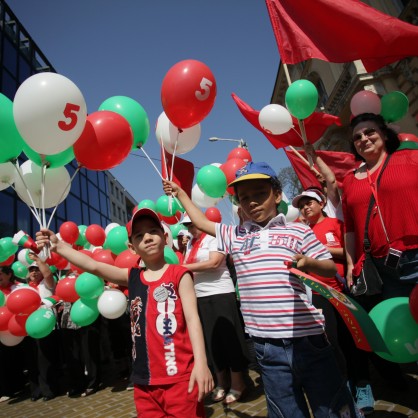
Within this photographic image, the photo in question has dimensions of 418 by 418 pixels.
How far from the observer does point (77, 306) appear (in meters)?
4.03

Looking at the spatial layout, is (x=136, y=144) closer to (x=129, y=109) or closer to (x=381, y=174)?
(x=129, y=109)

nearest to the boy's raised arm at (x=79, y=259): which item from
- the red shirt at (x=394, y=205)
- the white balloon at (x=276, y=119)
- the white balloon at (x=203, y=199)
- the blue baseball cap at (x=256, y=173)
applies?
the blue baseball cap at (x=256, y=173)

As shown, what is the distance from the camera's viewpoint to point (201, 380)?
1600 mm

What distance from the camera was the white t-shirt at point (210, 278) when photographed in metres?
3.46

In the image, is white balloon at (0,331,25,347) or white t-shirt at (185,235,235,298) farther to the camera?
white balloon at (0,331,25,347)

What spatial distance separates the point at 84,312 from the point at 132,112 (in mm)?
2506

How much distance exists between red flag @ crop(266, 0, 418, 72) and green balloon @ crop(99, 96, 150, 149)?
6.22 ft

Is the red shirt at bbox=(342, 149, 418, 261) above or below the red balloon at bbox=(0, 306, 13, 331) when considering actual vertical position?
above

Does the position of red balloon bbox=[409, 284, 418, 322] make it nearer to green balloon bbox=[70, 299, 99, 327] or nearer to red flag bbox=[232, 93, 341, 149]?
red flag bbox=[232, 93, 341, 149]

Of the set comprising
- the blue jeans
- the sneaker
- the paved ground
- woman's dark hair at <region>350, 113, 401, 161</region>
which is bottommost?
the paved ground

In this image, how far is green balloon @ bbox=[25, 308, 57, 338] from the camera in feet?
12.7

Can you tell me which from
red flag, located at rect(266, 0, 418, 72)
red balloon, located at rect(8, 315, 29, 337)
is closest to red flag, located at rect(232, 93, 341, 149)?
red flag, located at rect(266, 0, 418, 72)

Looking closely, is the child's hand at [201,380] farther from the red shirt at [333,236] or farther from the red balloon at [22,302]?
the red balloon at [22,302]

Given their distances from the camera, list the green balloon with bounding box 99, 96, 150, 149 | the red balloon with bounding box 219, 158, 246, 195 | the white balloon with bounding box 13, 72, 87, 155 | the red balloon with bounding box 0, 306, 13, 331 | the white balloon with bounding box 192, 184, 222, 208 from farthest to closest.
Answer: the white balloon with bounding box 192, 184, 222, 208 < the red balloon with bounding box 219, 158, 246, 195 < the red balloon with bounding box 0, 306, 13, 331 < the green balloon with bounding box 99, 96, 150, 149 < the white balloon with bounding box 13, 72, 87, 155
